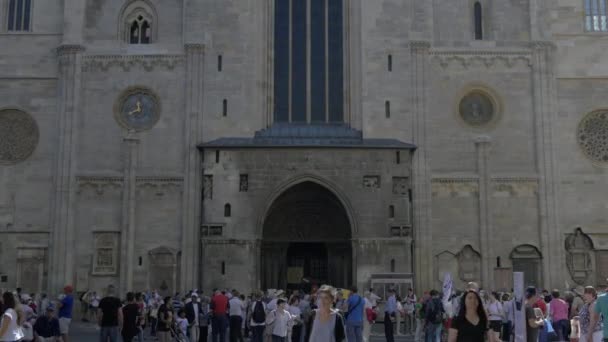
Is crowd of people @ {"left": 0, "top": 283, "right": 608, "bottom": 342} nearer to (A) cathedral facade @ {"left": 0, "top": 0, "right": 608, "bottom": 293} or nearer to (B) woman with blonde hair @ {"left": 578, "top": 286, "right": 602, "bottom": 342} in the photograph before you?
(B) woman with blonde hair @ {"left": 578, "top": 286, "right": 602, "bottom": 342}

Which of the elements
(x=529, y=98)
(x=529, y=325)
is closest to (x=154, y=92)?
(x=529, y=98)

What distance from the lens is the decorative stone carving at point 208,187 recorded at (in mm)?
33406

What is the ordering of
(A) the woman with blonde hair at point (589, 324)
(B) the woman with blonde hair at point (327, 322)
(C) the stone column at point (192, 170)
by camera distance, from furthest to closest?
(C) the stone column at point (192, 170), (A) the woman with blonde hair at point (589, 324), (B) the woman with blonde hair at point (327, 322)

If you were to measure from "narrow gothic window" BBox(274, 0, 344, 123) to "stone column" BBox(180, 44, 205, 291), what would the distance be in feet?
10.7

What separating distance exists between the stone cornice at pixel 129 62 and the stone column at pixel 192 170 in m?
0.74

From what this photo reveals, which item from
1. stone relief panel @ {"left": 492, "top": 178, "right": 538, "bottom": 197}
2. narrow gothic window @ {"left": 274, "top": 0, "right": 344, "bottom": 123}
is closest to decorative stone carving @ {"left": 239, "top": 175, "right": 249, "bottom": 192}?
narrow gothic window @ {"left": 274, "top": 0, "right": 344, "bottom": 123}

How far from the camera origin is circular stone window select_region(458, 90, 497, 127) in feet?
115

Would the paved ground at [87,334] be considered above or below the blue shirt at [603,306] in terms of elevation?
below

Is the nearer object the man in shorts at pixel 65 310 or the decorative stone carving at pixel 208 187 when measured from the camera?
the man in shorts at pixel 65 310

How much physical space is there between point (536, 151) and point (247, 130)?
38.9 feet

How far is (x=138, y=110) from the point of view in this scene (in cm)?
3503

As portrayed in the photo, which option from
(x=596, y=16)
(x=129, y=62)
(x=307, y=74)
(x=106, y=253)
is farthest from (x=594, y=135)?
(x=106, y=253)

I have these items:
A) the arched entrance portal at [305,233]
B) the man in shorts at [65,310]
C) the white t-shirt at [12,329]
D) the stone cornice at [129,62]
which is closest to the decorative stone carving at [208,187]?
the arched entrance portal at [305,233]

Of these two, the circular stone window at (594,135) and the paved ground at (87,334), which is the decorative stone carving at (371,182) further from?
the circular stone window at (594,135)
